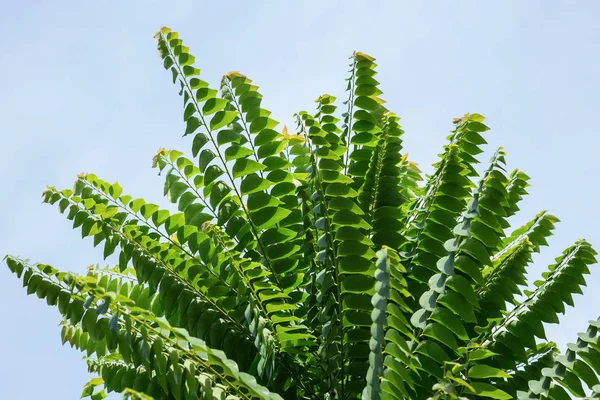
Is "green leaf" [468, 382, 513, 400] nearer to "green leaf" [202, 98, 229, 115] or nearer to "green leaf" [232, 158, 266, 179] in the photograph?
"green leaf" [232, 158, 266, 179]

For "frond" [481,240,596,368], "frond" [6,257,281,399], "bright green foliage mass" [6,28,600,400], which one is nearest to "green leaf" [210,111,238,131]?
"bright green foliage mass" [6,28,600,400]

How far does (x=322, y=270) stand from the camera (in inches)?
121

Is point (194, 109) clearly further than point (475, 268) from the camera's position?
Yes

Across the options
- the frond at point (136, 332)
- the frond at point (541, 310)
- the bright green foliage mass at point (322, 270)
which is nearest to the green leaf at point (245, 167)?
the bright green foliage mass at point (322, 270)

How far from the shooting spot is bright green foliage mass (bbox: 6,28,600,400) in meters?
2.83

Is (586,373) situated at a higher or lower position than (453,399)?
higher

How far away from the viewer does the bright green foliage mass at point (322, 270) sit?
2.83 meters

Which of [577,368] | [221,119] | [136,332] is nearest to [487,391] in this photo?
[577,368]

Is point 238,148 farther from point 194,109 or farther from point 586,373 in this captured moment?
point 586,373

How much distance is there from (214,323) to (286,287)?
36cm

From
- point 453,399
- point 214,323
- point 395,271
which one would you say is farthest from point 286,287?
point 453,399

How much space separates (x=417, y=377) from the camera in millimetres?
3002

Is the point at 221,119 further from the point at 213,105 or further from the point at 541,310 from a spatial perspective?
the point at 541,310

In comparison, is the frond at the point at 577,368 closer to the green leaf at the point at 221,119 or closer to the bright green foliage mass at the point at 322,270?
the bright green foliage mass at the point at 322,270
